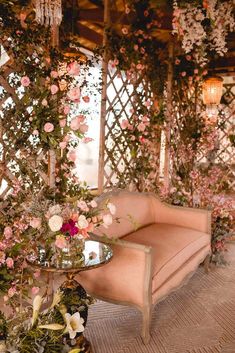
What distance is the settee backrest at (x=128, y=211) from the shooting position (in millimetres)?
2547

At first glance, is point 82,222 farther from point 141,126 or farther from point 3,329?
point 141,126

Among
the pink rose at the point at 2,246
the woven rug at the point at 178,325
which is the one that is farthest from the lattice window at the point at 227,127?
the pink rose at the point at 2,246

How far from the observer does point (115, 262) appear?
2191mm

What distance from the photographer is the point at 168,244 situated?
255 centimetres

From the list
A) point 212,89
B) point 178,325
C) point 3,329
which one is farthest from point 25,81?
point 212,89

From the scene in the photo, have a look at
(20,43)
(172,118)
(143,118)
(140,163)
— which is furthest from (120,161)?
(20,43)

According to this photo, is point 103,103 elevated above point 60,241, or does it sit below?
above

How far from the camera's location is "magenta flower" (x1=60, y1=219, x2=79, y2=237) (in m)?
1.78

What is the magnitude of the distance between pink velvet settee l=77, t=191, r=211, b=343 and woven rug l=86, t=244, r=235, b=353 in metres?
0.13

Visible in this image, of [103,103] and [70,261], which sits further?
[103,103]

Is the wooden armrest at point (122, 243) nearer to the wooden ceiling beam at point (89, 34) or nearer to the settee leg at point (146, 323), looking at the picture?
the settee leg at point (146, 323)

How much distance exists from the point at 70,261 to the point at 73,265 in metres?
0.04

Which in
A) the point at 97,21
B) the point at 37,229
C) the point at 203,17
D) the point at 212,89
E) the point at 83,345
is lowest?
A: the point at 83,345

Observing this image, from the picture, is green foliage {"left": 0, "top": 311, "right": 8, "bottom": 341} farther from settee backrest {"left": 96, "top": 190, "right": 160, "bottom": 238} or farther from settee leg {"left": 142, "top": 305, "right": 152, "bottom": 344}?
settee backrest {"left": 96, "top": 190, "right": 160, "bottom": 238}
